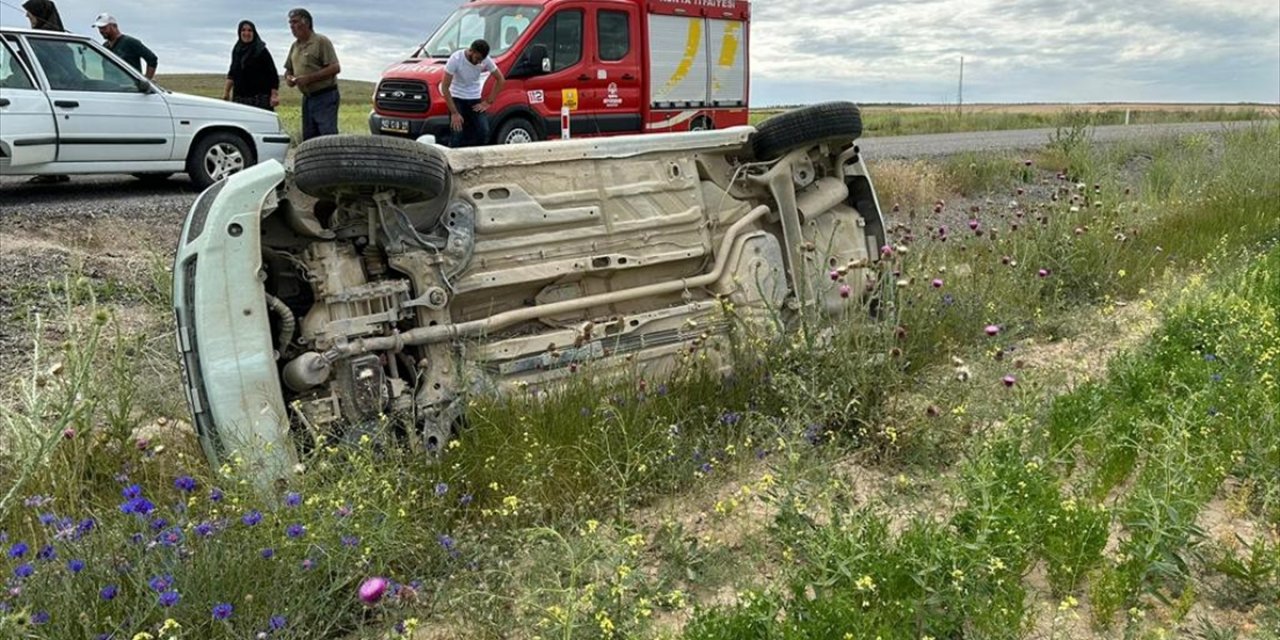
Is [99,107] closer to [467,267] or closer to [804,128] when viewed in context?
[467,267]

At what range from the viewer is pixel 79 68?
9.58 meters

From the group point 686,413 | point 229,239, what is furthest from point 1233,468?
point 229,239

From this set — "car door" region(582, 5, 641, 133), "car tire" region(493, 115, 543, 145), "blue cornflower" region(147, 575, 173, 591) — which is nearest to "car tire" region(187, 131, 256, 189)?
"car tire" region(493, 115, 543, 145)

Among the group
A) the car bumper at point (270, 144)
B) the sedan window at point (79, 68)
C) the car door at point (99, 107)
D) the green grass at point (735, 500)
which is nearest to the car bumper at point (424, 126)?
the car bumper at point (270, 144)

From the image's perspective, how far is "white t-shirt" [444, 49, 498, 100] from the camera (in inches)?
407

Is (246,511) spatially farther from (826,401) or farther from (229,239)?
(826,401)

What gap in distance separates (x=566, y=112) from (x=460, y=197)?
917 centimetres

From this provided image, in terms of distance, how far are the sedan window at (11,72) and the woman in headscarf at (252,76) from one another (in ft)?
7.30

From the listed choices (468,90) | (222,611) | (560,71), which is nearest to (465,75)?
(468,90)

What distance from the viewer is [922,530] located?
2.72 meters

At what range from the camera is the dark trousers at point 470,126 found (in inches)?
417

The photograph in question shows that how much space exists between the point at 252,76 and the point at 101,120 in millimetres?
1896

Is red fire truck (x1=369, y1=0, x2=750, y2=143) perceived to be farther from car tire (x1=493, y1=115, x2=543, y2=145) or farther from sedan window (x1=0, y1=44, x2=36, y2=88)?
sedan window (x1=0, y1=44, x2=36, y2=88)

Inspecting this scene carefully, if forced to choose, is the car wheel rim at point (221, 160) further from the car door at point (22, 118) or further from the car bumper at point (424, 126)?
the car bumper at point (424, 126)
